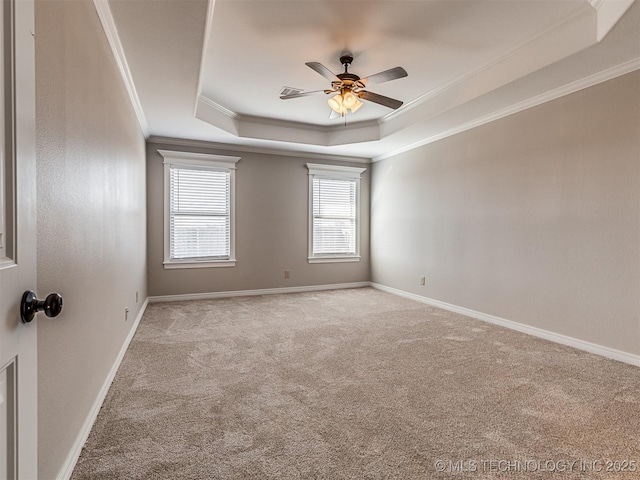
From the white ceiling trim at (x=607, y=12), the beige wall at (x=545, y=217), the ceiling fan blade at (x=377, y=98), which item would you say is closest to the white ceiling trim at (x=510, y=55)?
the white ceiling trim at (x=607, y=12)

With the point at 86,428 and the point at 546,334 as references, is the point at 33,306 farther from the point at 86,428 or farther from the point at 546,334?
the point at 546,334

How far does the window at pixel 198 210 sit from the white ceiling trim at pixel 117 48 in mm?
1428

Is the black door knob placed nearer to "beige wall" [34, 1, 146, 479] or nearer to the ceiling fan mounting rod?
"beige wall" [34, 1, 146, 479]

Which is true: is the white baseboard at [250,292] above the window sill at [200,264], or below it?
below

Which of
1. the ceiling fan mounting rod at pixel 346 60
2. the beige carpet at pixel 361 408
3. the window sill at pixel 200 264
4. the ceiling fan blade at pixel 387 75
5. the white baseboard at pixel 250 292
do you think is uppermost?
the ceiling fan mounting rod at pixel 346 60

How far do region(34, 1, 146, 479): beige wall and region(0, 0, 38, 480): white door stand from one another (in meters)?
0.58

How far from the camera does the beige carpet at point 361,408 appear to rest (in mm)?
1660

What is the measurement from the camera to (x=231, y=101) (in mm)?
4469

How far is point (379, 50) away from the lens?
3227 millimetres

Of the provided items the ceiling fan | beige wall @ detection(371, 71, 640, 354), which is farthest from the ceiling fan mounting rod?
beige wall @ detection(371, 71, 640, 354)

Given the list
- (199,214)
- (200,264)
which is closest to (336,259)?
(200,264)

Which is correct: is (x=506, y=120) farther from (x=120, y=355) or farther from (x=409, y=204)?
(x=120, y=355)

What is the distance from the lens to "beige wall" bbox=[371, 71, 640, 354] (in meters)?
3.01

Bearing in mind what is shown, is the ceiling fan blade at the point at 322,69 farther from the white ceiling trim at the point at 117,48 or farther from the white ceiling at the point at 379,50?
the white ceiling trim at the point at 117,48
